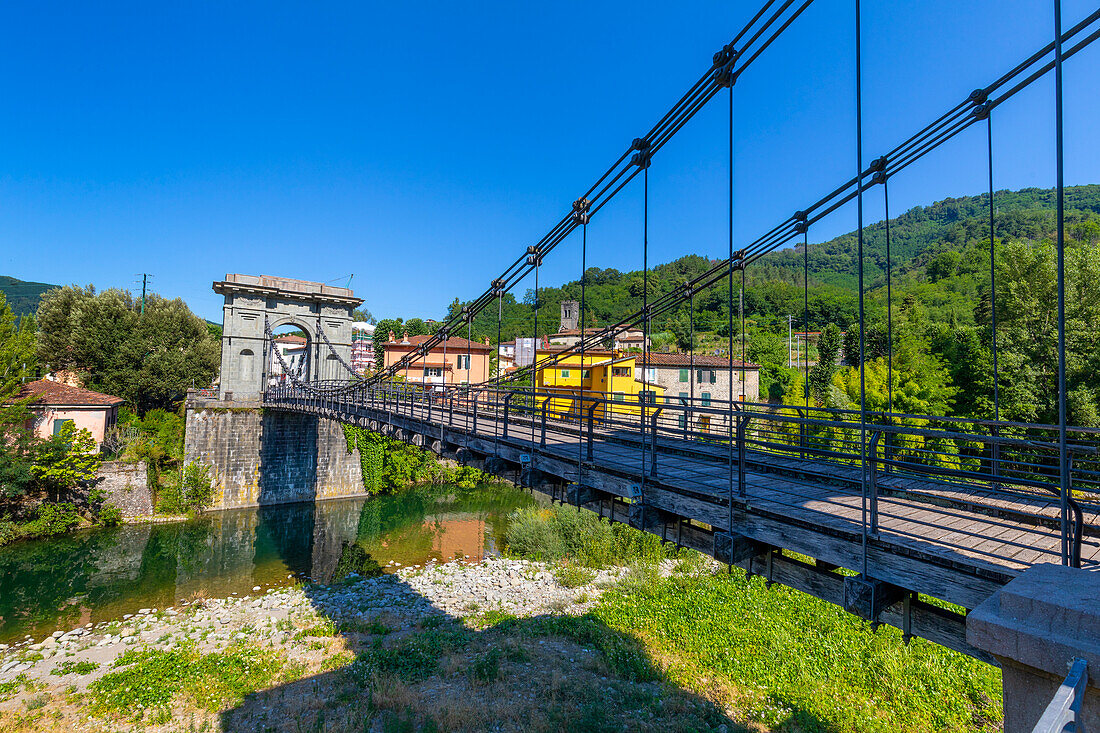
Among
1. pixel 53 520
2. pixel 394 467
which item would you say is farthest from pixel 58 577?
pixel 394 467

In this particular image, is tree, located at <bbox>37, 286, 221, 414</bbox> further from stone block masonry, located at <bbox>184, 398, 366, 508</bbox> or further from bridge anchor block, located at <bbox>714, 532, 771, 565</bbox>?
bridge anchor block, located at <bbox>714, 532, 771, 565</bbox>

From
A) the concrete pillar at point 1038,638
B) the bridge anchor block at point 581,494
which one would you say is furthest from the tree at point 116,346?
the concrete pillar at point 1038,638

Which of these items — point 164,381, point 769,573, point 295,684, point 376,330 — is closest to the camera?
point 769,573

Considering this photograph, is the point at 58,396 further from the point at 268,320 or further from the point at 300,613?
the point at 300,613

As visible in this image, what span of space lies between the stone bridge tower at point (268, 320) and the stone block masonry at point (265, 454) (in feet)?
5.29

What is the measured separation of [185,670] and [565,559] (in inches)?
334

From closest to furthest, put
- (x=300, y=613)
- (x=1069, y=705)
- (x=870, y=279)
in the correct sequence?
1. (x=1069, y=705)
2. (x=300, y=613)
3. (x=870, y=279)

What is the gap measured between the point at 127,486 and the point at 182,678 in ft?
37.0

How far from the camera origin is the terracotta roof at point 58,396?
16275mm

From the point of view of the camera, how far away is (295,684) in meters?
7.98

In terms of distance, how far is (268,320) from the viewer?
21.8 m

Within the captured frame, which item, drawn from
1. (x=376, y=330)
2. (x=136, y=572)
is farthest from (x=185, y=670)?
(x=376, y=330)

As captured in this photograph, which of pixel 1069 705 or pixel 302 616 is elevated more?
pixel 1069 705

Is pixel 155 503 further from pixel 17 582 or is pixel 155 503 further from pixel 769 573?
pixel 769 573
